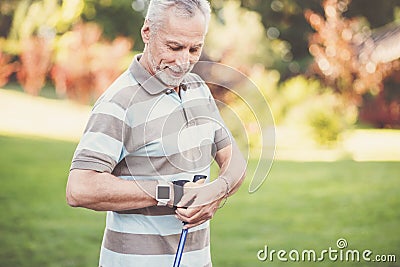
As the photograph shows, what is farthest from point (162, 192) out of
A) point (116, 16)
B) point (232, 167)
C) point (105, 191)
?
point (116, 16)

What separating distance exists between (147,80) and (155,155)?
0.16m

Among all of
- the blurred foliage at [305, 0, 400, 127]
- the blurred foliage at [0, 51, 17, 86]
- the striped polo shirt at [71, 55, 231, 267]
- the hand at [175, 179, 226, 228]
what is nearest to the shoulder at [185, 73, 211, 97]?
the striped polo shirt at [71, 55, 231, 267]

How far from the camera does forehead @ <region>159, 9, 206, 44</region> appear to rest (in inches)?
56.9

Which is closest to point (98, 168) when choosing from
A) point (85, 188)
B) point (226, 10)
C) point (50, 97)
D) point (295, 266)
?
point (85, 188)

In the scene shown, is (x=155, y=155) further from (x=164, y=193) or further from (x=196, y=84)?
(x=196, y=84)

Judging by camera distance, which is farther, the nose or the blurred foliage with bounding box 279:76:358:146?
the blurred foliage with bounding box 279:76:358:146

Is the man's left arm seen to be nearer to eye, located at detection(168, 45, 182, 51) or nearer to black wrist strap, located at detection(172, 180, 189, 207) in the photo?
black wrist strap, located at detection(172, 180, 189, 207)

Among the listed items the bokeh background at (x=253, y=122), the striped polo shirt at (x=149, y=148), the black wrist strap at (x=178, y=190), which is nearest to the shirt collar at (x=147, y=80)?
the striped polo shirt at (x=149, y=148)

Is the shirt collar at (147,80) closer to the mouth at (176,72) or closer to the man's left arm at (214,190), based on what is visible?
the mouth at (176,72)

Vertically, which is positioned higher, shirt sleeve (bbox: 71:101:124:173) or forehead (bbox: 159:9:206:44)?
forehead (bbox: 159:9:206:44)

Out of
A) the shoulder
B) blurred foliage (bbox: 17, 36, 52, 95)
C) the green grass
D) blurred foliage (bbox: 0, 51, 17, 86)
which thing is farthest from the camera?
blurred foliage (bbox: 17, 36, 52, 95)

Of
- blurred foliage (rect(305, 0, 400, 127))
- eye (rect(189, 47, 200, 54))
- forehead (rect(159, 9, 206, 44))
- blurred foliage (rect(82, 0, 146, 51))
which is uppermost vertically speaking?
blurred foliage (rect(305, 0, 400, 127))

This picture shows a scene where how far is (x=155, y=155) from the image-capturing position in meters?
1.45

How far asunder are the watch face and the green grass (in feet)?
9.08
